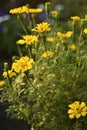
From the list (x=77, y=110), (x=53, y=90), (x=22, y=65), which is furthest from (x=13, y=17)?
(x=77, y=110)

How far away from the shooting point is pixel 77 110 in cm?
188

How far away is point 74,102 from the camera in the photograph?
2051 mm

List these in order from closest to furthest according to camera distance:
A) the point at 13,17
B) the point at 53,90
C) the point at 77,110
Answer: the point at 77,110, the point at 53,90, the point at 13,17

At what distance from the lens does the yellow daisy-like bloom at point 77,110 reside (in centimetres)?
186

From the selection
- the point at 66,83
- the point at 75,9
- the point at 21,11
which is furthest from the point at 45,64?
the point at 75,9

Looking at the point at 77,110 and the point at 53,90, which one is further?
the point at 53,90

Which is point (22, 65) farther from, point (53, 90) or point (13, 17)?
point (13, 17)

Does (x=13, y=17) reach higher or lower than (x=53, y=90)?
higher

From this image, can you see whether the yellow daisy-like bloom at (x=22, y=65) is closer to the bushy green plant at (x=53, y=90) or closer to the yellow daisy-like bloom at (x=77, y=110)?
the bushy green plant at (x=53, y=90)

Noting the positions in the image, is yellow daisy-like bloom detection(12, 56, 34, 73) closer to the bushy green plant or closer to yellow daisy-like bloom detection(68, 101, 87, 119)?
the bushy green plant

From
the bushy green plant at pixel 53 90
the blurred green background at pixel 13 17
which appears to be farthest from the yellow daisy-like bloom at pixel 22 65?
the blurred green background at pixel 13 17

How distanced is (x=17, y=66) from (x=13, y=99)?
18 centimetres

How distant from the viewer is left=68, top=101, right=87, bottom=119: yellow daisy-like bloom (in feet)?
6.10

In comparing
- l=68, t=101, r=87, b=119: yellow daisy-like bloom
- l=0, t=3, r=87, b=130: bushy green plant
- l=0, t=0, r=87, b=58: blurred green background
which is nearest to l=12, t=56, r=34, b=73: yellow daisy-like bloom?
l=0, t=3, r=87, b=130: bushy green plant
